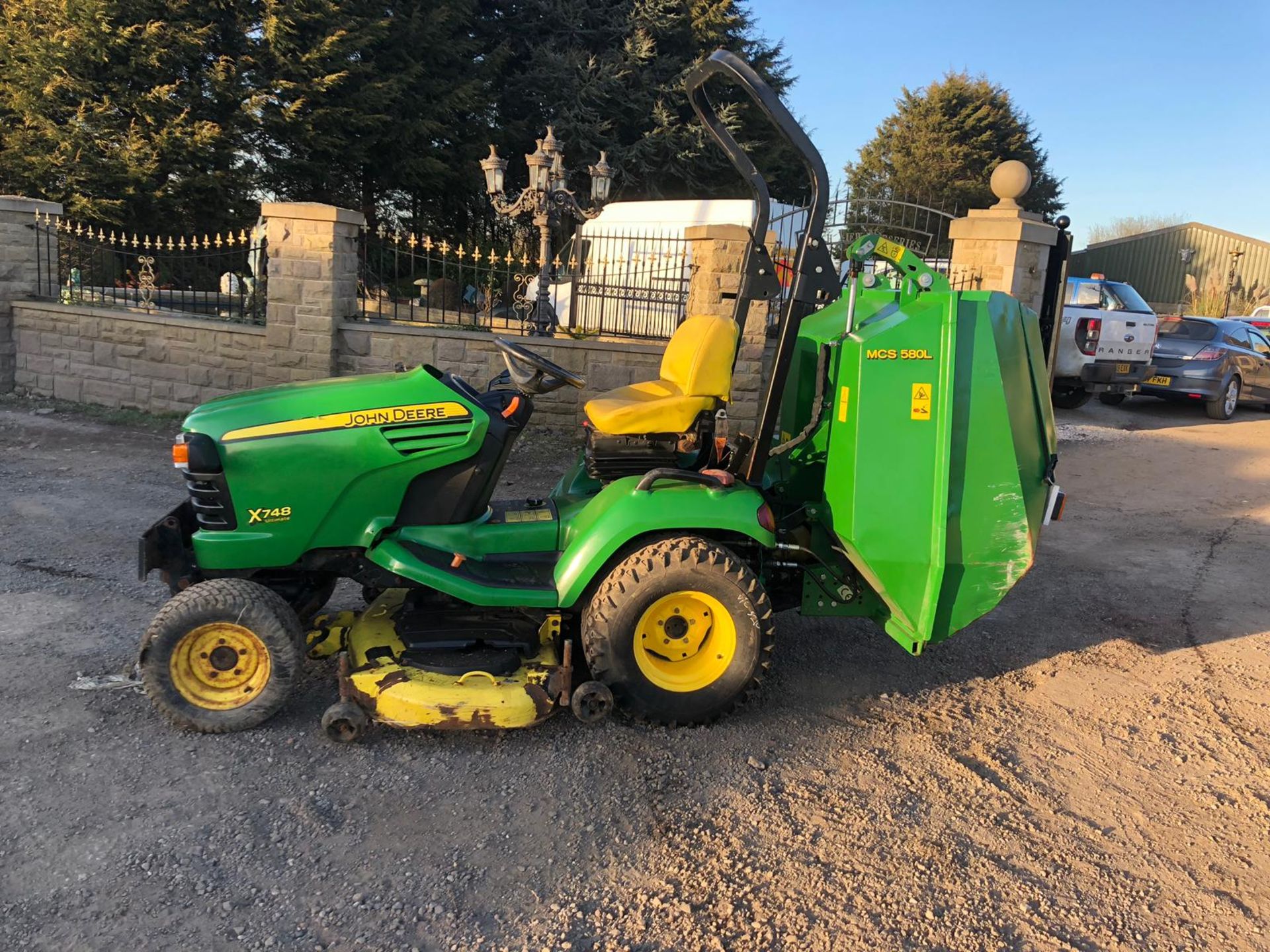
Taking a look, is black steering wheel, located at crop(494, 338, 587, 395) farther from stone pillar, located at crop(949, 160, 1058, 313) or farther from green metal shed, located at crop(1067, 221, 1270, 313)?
green metal shed, located at crop(1067, 221, 1270, 313)

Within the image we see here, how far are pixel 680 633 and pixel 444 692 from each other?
0.94 m

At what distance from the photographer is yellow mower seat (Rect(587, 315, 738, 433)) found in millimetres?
3732

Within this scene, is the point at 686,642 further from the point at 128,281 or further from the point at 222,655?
the point at 128,281

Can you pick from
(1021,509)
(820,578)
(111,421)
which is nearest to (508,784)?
(820,578)

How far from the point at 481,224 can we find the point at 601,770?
22208 millimetres

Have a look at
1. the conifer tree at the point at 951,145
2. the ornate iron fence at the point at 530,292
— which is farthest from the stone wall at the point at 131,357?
the conifer tree at the point at 951,145

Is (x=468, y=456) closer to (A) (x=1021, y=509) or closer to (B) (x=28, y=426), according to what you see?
(A) (x=1021, y=509)

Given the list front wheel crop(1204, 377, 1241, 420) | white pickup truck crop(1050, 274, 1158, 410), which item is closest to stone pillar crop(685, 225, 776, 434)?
white pickup truck crop(1050, 274, 1158, 410)

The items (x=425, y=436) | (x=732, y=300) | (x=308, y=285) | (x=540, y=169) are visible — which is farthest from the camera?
(x=540, y=169)

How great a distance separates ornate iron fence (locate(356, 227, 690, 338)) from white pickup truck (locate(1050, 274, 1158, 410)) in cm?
557

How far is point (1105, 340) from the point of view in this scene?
1223 centimetres

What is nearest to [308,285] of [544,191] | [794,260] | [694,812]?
[544,191]

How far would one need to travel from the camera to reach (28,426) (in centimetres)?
853

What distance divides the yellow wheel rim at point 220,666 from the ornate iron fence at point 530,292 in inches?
220
